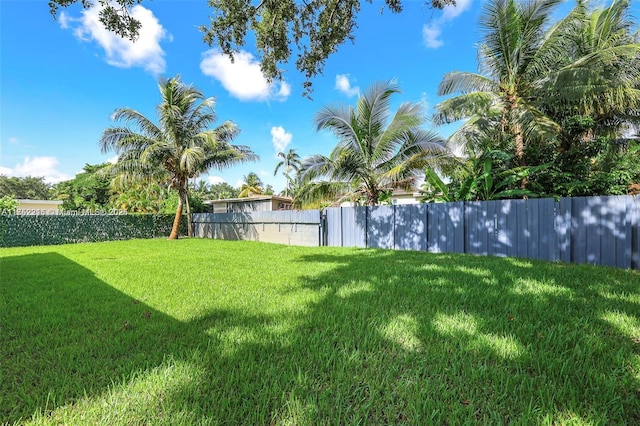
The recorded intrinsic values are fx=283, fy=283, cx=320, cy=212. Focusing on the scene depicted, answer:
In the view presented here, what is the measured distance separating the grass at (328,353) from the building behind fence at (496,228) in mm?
1781

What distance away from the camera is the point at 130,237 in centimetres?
1482

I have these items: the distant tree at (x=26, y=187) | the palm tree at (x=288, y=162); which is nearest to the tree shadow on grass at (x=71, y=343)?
the palm tree at (x=288, y=162)

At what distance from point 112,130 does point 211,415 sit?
1479 centimetres

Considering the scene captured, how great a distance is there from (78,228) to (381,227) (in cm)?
1389

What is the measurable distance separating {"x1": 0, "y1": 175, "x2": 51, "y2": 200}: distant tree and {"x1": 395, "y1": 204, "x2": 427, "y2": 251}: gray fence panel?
52188 millimetres

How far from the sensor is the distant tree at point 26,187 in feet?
127

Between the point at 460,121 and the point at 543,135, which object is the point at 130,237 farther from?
the point at 543,135

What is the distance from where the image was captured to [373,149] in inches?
371

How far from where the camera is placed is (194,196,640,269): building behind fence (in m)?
5.33

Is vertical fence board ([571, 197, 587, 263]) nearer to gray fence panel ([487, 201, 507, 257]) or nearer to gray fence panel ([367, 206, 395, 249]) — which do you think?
gray fence panel ([487, 201, 507, 257])

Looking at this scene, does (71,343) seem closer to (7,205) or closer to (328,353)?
(328,353)

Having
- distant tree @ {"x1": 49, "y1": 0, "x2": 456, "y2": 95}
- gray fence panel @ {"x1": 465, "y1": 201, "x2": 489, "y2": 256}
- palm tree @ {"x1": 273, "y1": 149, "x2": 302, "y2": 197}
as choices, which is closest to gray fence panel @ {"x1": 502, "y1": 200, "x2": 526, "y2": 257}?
gray fence panel @ {"x1": 465, "y1": 201, "x2": 489, "y2": 256}

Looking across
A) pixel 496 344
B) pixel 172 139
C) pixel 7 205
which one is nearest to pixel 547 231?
pixel 496 344

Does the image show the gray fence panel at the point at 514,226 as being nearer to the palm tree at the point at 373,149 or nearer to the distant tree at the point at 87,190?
the palm tree at the point at 373,149
